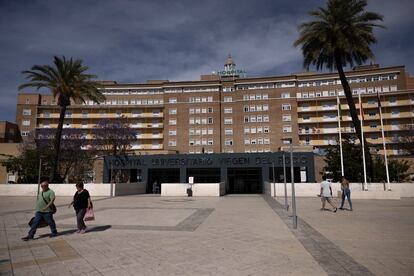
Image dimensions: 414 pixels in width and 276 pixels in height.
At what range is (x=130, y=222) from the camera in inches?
513

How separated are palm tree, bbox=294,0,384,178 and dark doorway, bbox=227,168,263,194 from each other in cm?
1679

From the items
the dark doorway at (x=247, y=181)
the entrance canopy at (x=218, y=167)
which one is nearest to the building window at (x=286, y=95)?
the entrance canopy at (x=218, y=167)

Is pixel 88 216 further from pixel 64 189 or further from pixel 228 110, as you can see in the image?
pixel 228 110

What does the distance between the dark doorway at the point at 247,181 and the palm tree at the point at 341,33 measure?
16786 mm

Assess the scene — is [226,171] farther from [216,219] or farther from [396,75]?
[396,75]

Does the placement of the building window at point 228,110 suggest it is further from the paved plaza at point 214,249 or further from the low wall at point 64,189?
the paved plaza at point 214,249

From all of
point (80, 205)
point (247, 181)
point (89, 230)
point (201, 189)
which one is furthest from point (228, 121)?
point (80, 205)

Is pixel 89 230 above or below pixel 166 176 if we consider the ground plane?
below

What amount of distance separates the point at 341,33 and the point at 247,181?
2312 centimetres

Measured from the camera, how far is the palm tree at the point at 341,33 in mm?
27781

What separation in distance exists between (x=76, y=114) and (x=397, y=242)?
78.5 metres

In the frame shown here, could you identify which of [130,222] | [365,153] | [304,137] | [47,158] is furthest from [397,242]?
[304,137]

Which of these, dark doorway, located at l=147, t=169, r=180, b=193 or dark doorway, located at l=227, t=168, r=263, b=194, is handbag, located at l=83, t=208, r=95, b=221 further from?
dark doorway, located at l=147, t=169, r=180, b=193

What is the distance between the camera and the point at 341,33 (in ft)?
92.1
